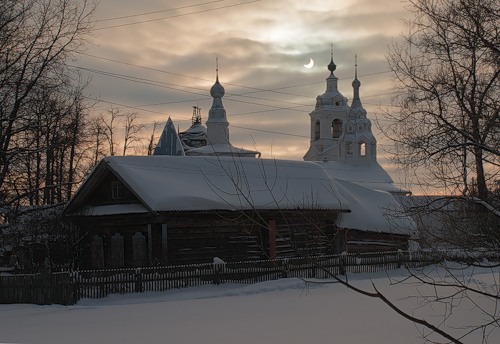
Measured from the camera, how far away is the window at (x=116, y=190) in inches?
999

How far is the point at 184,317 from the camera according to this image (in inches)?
571

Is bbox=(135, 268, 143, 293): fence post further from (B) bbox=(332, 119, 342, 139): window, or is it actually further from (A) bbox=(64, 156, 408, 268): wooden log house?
(B) bbox=(332, 119, 342, 139): window

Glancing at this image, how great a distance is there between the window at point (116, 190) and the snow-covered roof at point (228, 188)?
23.5 inches

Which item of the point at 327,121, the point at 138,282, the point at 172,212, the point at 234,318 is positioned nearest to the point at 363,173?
the point at 327,121

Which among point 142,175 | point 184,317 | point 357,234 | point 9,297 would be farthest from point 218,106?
point 184,317

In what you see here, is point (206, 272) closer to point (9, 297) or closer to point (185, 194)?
point (185, 194)

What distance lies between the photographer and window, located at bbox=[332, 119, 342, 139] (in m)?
84.8

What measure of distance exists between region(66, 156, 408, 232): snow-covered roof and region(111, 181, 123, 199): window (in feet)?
1.96

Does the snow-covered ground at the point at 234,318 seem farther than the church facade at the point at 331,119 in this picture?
No

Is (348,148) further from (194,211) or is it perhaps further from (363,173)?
(194,211)

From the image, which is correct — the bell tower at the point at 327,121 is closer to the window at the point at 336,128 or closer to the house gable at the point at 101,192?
the window at the point at 336,128

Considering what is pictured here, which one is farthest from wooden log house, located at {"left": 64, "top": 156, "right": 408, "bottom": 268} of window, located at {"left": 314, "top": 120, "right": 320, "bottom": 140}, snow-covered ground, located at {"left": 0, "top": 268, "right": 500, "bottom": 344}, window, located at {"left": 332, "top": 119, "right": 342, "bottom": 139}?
window, located at {"left": 314, "top": 120, "right": 320, "bottom": 140}

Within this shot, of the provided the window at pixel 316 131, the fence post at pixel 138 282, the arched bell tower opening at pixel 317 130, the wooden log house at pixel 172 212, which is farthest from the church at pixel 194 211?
the window at pixel 316 131

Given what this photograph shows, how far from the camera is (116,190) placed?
1006 inches
